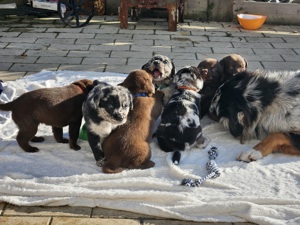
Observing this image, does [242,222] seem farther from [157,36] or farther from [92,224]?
[157,36]

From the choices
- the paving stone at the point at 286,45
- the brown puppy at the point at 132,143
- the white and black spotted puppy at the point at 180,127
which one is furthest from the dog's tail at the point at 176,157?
the paving stone at the point at 286,45

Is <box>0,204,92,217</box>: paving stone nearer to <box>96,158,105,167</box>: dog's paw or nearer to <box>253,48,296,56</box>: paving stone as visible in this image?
<box>96,158,105,167</box>: dog's paw

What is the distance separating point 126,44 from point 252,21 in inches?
99.6

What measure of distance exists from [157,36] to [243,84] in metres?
4.02

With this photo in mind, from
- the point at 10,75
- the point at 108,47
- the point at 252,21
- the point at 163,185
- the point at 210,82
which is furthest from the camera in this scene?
the point at 252,21

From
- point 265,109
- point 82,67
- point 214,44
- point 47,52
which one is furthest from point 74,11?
point 265,109

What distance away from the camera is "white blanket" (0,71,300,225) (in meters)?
2.96

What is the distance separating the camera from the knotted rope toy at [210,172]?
10.6 feet

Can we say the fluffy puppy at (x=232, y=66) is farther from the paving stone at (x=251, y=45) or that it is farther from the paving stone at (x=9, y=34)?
the paving stone at (x=9, y=34)

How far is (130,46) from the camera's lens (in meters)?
7.00

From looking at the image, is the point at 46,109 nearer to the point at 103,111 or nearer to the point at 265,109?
the point at 103,111

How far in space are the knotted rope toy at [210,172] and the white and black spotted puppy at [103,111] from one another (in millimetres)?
695

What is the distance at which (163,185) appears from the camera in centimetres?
321

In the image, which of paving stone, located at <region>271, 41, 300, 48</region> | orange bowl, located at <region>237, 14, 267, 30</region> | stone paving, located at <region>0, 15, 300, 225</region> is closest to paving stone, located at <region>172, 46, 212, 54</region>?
stone paving, located at <region>0, 15, 300, 225</region>
